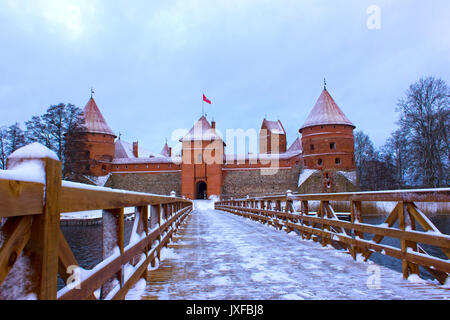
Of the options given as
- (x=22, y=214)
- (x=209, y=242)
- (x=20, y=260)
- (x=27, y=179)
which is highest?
(x=27, y=179)

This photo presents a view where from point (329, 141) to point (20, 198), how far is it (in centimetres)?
3441

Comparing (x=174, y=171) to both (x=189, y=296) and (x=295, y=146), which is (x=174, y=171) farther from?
(x=189, y=296)

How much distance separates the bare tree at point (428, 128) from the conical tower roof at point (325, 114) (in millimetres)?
8797

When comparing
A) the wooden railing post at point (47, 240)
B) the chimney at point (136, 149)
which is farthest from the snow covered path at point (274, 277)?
the chimney at point (136, 149)

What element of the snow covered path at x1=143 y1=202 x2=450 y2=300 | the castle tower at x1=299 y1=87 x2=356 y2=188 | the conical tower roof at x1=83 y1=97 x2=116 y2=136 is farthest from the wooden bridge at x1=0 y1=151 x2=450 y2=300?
the conical tower roof at x1=83 y1=97 x2=116 y2=136

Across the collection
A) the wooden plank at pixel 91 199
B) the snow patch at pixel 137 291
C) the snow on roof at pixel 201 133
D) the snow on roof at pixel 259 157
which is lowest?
the snow patch at pixel 137 291

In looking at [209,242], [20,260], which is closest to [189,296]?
[20,260]

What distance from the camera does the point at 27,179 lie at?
111 cm

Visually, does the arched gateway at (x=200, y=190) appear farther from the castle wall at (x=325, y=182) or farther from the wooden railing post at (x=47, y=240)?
the wooden railing post at (x=47, y=240)

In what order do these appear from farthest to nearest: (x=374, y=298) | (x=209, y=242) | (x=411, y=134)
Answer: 1. (x=411, y=134)
2. (x=209, y=242)
3. (x=374, y=298)

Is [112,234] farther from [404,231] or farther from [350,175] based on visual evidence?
[350,175]

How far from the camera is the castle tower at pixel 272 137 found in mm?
48969

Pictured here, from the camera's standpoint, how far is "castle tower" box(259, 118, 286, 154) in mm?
48969

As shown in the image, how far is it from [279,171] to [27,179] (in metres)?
35.3
